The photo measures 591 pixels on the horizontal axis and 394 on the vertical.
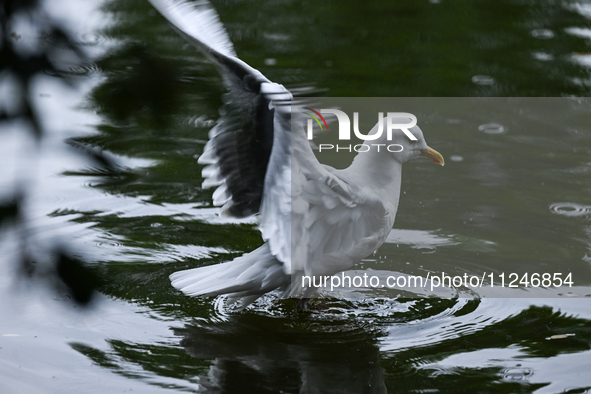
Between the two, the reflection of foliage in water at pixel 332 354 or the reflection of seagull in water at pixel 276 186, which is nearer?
the reflection of seagull in water at pixel 276 186

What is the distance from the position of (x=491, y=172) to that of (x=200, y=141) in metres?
2.41

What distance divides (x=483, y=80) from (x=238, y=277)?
17.0ft

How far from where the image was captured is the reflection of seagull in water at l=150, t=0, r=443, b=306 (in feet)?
9.54

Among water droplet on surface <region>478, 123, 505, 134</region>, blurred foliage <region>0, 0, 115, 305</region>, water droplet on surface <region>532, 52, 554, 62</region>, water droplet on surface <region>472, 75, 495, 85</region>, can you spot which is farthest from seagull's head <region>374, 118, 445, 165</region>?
water droplet on surface <region>532, 52, 554, 62</region>

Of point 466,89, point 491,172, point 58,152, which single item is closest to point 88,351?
point 58,152

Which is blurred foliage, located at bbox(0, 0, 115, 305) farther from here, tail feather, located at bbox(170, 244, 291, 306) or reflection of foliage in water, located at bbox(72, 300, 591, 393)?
tail feather, located at bbox(170, 244, 291, 306)

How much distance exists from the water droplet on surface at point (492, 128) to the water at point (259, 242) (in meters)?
0.03

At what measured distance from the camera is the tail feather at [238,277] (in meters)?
3.54

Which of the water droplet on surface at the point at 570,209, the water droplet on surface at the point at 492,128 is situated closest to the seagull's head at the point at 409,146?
the water droplet on surface at the point at 570,209

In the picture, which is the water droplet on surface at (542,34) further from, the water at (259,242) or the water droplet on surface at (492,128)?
the water droplet on surface at (492,128)

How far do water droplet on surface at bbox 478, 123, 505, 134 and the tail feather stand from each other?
359cm

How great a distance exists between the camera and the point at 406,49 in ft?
29.8

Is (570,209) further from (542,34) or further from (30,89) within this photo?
(542,34)

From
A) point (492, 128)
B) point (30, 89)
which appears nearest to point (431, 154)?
point (492, 128)
